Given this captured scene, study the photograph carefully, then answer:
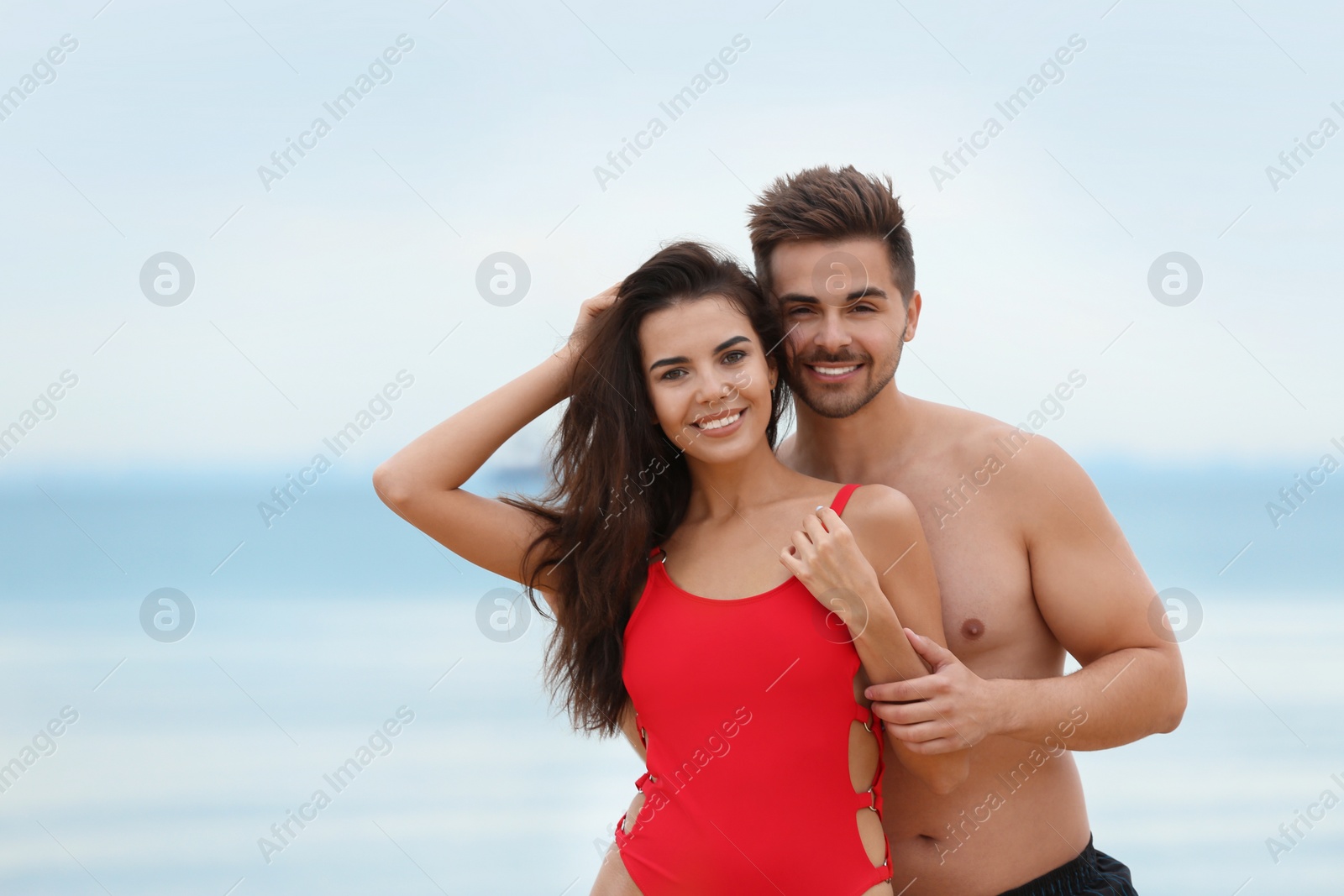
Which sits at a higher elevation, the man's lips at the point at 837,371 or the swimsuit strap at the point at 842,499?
the man's lips at the point at 837,371

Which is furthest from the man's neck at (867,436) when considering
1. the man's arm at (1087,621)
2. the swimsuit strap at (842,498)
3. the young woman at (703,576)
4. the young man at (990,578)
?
the swimsuit strap at (842,498)

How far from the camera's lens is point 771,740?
2.32m

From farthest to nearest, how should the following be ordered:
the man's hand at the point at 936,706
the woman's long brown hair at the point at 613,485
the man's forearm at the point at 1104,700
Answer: the woman's long brown hair at the point at 613,485 → the man's forearm at the point at 1104,700 → the man's hand at the point at 936,706

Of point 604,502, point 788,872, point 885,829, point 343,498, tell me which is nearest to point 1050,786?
point 885,829

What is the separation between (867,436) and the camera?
2.90m

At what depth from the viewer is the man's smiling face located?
107 inches

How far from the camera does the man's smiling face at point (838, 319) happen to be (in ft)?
8.89

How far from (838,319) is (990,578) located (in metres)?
0.69

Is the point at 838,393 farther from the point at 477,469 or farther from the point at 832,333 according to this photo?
the point at 477,469

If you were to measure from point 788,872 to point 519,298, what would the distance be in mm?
2279

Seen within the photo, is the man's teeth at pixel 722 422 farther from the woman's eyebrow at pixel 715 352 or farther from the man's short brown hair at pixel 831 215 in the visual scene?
the man's short brown hair at pixel 831 215

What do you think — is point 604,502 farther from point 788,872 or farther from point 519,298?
point 519,298

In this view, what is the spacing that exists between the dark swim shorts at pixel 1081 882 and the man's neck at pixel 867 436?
99cm

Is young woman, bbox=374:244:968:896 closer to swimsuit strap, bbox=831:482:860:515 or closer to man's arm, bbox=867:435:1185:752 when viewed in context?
swimsuit strap, bbox=831:482:860:515
